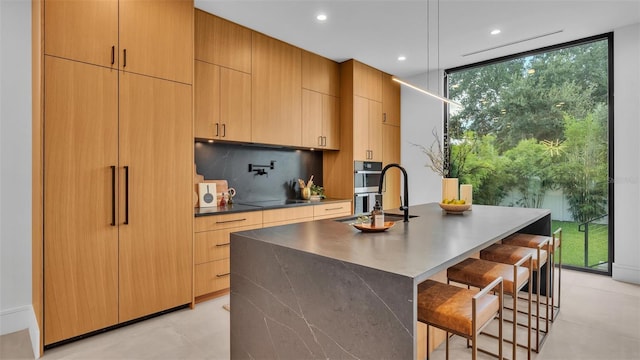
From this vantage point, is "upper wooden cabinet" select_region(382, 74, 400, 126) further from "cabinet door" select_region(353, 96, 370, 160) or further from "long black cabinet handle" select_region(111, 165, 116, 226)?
"long black cabinet handle" select_region(111, 165, 116, 226)

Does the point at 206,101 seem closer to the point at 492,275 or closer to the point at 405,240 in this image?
the point at 405,240

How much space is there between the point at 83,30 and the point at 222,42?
1.31 meters

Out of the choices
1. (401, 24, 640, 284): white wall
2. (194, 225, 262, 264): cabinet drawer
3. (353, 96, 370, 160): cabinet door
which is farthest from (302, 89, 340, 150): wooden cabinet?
(401, 24, 640, 284): white wall

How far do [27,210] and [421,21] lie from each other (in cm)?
384

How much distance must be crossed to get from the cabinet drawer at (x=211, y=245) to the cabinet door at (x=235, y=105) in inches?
38.5

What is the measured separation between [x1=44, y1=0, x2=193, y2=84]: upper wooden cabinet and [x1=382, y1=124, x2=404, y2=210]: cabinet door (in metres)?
3.15

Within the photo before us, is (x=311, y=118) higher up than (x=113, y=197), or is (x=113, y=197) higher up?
(x=311, y=118)

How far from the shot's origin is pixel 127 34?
2461 mm

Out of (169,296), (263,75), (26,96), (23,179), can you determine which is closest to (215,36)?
(263,75)

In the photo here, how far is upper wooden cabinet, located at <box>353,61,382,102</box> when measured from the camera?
4.60 metres

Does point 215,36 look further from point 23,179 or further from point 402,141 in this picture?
point 402,141

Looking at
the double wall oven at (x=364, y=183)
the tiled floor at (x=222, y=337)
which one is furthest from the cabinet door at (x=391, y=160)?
the tiled floor at (x=222, y=337)

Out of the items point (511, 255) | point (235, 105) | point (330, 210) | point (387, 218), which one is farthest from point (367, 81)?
point (511, 255)

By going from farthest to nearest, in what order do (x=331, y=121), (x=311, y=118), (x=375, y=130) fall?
(x=375, y=130), (x=331, y=121), (x=311, y=118)
